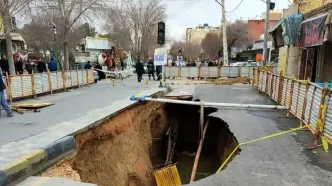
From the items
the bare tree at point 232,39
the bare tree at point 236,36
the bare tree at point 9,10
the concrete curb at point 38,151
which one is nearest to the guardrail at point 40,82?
the bare tree at point 9,10

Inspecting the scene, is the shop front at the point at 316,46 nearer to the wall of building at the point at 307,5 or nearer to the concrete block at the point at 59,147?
the wall of building at the point at 307,5

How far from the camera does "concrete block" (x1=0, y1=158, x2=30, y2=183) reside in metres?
4.07

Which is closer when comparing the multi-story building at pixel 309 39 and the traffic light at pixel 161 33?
the multi-story building at pixel 309 39

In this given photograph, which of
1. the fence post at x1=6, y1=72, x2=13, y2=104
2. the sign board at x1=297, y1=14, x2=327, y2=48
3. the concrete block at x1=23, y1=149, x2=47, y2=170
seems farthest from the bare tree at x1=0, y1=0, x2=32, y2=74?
the sign board at x1=297, y1=14, x2=327, y2=48

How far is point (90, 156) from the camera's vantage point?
6637 mm

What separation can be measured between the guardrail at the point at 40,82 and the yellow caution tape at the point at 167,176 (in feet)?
21.6

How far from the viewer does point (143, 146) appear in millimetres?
9781

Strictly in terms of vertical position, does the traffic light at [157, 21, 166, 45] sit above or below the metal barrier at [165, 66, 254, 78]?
above

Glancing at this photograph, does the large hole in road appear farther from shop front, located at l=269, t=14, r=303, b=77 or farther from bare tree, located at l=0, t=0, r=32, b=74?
bare tree, located at l=0, t=0, r=32, b=74

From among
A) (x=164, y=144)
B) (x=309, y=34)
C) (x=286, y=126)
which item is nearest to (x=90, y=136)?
(x=286, y=126)

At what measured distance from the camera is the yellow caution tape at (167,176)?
7457 millimetres

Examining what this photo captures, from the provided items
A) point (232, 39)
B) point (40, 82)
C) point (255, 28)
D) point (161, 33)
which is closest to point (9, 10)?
point (40, 82)

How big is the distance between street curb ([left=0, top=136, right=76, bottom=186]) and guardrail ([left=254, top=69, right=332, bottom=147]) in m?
5.15

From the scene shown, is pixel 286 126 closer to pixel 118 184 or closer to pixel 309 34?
pixel 118 184
